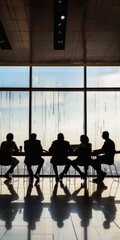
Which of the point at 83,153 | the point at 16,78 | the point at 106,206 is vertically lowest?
the point at 106,206

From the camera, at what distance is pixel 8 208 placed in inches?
182

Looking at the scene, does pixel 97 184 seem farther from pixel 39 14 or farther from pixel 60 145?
pixel 39 14

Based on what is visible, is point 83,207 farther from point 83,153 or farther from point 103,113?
point 103,113

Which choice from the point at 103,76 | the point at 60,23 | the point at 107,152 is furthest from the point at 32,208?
the point at 103,76

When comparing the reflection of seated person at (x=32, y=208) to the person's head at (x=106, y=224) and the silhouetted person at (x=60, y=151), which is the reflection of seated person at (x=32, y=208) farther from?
the silhouetted person at (x=60, y=151)

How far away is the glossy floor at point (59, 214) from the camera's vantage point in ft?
10.6

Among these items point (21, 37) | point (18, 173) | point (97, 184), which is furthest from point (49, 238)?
point (18, 173)

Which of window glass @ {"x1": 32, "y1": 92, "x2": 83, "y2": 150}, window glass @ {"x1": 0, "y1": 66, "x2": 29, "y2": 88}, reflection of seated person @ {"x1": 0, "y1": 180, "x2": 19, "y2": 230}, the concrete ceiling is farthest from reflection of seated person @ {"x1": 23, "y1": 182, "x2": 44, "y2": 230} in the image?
window glass @ {"x1": 0, "y1": 66, "x2": 29, "y2": 88}

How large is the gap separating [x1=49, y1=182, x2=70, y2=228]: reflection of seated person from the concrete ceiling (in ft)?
10.6

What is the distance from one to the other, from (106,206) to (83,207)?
0.35m

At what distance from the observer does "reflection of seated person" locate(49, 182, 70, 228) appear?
393 centimetres

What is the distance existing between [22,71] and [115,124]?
3.30 meters

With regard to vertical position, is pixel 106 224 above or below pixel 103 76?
below

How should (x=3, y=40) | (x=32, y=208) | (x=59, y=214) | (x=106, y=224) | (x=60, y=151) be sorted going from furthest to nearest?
1. (x=60, y=151)
2. (x=3, y=40)
3. (x=32, y=208)
4. (x=59, y=214)
5. (x=106, y=224)
